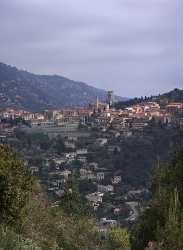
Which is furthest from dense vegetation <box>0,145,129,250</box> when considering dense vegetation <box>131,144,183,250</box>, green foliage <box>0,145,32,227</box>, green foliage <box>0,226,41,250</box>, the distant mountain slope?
the distant mountain slope

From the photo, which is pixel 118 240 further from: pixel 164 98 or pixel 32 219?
pixel 164 98

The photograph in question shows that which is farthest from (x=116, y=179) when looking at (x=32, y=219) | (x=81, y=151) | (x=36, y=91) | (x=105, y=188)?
(x=36, y=91)

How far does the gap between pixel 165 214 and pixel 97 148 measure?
51228mm

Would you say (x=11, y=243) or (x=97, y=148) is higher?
(x=11, y=243)

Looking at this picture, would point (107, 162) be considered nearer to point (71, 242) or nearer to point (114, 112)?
point (114, 112)

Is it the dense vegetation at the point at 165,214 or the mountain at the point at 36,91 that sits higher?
the mountain at the point at 36,91

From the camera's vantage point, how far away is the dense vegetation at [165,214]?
44.0 feet

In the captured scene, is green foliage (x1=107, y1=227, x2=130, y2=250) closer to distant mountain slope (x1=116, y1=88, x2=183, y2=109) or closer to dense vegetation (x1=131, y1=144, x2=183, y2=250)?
dense vegetation (x1=131, y1=144, x2=183, y2=250)

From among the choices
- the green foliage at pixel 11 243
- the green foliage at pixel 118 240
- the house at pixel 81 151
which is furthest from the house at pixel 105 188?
the green foliage at pixel 11 243

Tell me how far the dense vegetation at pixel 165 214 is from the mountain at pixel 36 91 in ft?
368

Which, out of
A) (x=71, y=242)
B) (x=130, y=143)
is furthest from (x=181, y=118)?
(x=71, y=242)

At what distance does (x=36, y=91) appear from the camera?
151750mm

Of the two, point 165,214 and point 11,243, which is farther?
point 165,214

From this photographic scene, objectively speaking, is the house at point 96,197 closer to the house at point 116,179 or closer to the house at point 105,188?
the house at point 105,188
